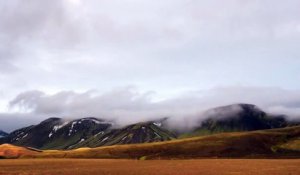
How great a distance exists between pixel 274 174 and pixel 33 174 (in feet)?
160

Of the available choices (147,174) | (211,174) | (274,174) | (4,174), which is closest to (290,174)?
(274,174)

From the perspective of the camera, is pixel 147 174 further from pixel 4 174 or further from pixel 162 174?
pixel 4 174

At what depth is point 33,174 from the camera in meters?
81.9

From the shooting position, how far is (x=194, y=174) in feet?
263

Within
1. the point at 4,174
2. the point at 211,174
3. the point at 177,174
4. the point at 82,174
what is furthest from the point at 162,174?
the point at 4,174

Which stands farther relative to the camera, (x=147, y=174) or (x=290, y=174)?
(x=147, y=174)

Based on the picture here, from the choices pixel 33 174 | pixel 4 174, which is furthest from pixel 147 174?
pixel 4 174

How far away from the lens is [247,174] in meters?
79.4

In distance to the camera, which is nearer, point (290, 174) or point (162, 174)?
point (290, 174)

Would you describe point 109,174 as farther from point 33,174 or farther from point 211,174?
point 211,174

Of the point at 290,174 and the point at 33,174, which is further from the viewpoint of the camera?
the point at 33,174

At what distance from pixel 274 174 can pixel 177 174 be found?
19179 millimetres

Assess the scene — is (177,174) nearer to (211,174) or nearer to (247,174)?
(211,174)

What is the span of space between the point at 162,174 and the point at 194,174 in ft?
21.6
